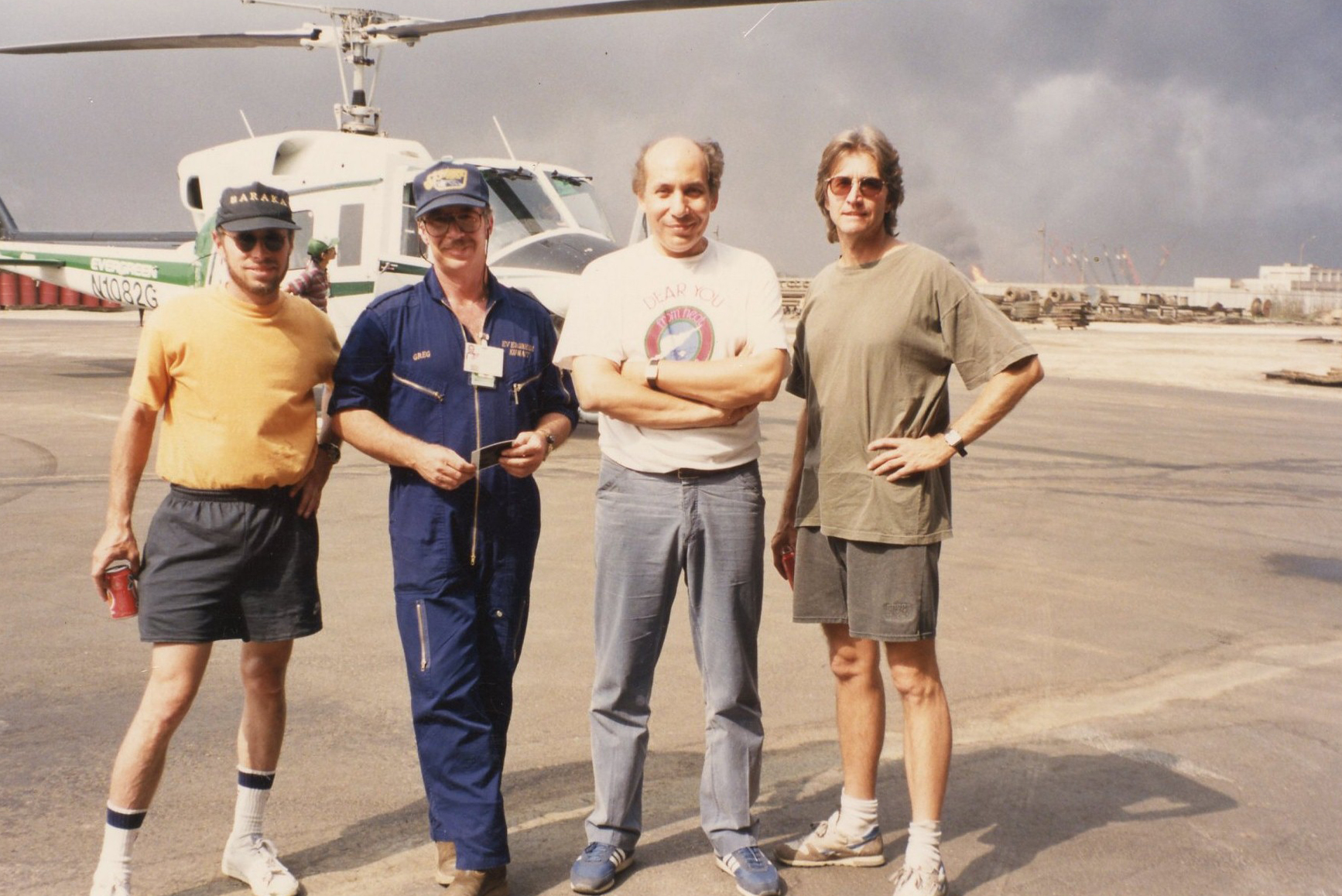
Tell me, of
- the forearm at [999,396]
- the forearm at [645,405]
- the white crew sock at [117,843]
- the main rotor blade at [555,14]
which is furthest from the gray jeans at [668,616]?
the main rotor blade at [555,14]

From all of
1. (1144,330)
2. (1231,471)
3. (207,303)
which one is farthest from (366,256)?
(1144,330)

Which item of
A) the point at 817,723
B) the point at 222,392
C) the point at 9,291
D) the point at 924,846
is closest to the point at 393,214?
the point at 817,723

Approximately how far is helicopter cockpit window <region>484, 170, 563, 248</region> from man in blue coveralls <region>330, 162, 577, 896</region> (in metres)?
9.30

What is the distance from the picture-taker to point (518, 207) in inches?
506

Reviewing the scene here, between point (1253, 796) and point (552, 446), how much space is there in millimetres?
2607

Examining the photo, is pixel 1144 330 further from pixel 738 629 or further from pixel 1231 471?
pixel 738 629

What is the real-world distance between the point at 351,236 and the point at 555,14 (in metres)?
3.40

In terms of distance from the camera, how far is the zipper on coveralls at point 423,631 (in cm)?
341

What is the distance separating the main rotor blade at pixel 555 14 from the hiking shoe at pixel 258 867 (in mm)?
7315

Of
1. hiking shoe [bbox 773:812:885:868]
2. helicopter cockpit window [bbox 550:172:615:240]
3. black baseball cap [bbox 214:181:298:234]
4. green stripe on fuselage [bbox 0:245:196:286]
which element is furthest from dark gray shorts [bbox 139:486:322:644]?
green stripe on fuselage [bbox 0:245:196:286]

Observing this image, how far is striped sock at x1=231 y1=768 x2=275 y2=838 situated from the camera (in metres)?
3.44

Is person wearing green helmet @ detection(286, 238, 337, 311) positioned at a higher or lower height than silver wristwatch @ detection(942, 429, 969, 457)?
higher

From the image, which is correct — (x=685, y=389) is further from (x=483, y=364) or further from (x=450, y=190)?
(x=450, y=190)

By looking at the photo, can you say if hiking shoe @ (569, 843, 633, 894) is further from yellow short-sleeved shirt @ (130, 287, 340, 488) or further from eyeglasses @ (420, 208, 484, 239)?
eyeglasses @ (420, 208, 484, 239)
